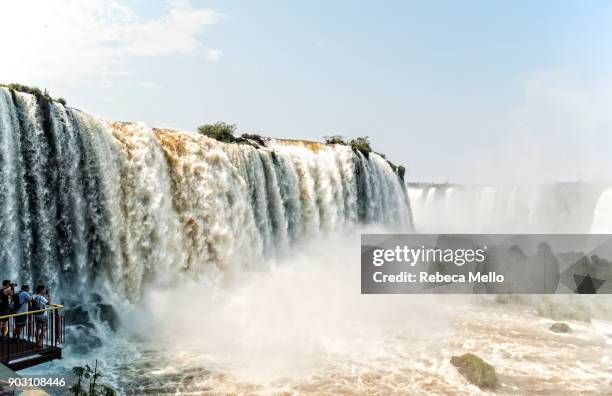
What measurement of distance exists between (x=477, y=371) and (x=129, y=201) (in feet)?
36.1

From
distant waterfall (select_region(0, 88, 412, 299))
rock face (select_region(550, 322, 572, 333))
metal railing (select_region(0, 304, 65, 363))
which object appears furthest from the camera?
rock face (select_region(550, 322, 572, 333))

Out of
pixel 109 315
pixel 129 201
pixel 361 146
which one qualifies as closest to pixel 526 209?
pixel 361 146

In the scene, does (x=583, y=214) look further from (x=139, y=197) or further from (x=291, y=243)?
(x=139, y=197)

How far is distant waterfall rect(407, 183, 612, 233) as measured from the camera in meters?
41.9

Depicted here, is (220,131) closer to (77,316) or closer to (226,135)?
(226,135)

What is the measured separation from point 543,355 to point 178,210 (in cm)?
1241

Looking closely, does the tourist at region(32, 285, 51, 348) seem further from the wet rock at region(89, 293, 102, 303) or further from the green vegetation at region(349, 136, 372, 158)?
the green vegetation at region(349, 136, 372, 158)

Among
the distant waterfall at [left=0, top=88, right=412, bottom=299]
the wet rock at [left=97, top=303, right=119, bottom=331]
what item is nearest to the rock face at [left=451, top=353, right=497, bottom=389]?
the distant waterfall at [left=0, top=88, right=412, bottom=299]

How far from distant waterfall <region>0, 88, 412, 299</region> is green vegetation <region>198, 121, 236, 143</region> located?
3.51 m

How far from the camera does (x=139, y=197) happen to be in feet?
50.2

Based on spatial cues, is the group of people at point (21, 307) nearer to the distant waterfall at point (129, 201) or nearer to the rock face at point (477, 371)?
the distant waterfall at point (129, 201)

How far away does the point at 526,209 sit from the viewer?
145 ft

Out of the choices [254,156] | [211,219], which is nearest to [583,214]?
[254,156]

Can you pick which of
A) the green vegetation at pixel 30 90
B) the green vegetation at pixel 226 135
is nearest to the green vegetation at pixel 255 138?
the green vegetation at pixel 226 135
